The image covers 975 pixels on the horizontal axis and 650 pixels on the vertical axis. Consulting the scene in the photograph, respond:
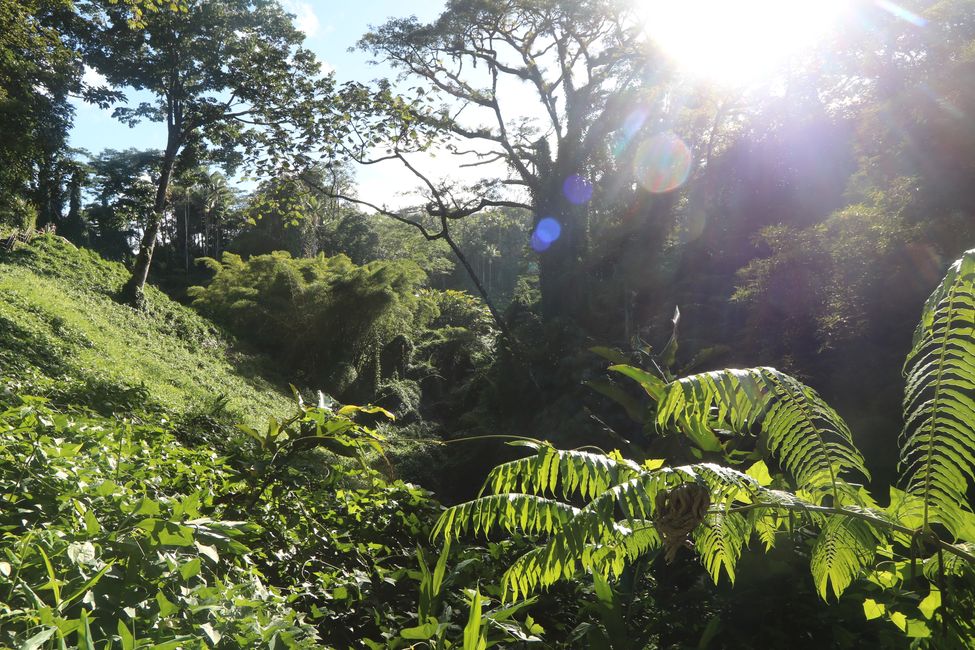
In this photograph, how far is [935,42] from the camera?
249 inches

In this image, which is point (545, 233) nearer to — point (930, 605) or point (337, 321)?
point (337, 321)

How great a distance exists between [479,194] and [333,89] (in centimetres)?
915

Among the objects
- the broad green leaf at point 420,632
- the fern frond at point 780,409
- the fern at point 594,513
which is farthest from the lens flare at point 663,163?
the broad green leaf at point 420,632

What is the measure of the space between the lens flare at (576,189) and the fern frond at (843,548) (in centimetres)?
1447

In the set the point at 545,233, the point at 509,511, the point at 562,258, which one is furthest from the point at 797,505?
the point at 545,233

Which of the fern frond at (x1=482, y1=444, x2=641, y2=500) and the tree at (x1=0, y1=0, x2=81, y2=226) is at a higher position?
the tree at (x1=0, y1=0, x2=81, y2=226)

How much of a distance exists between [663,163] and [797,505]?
14.0m

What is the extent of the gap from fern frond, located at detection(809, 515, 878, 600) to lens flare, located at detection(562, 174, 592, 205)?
47.5 feet

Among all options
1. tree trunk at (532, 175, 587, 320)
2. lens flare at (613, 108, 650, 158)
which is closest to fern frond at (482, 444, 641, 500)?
tree trunk at (532, 175, 587, 320)

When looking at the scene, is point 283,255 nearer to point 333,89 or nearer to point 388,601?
point 333,89

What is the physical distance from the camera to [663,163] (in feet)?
47.0

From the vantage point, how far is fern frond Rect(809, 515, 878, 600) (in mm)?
1367

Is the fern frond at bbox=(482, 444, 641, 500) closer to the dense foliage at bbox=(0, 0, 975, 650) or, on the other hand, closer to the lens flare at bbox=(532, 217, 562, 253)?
the dense foliage at bbox=(0, 0, 975, 650)

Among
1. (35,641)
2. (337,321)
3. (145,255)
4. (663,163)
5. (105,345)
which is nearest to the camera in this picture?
(35,641)
